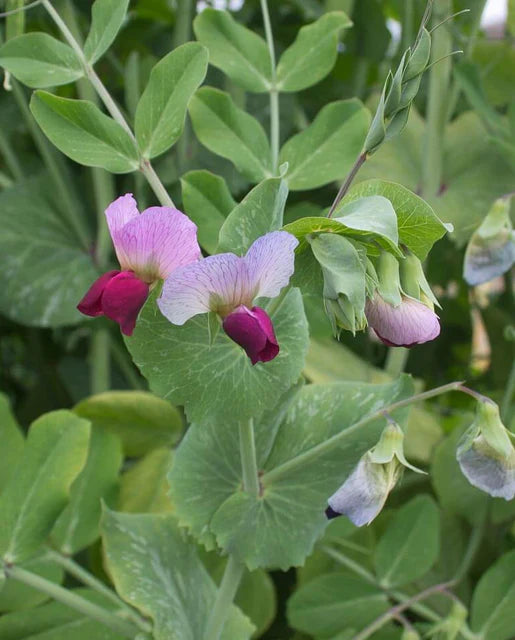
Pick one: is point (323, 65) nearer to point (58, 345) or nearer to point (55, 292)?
point (55, 292)

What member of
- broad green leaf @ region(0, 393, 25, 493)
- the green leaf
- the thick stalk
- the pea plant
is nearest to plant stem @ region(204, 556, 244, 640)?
the pea plant

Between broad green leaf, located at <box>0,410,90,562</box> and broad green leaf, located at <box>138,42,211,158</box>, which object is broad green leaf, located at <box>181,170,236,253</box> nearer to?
broad green leaf, located at <box>138,42,211,158</box>

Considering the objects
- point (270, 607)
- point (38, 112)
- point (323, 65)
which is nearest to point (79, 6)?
point (323, 65)

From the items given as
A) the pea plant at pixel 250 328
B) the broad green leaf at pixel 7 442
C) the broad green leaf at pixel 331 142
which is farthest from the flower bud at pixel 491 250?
the broad green leaf at pixel 7 442

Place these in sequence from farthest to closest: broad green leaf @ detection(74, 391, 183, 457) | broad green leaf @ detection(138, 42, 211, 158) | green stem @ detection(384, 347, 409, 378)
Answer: green stem @ detection(384, 347, 409, 378)
broad green leaf @ detection(74, 391, 183, 457)
broad green leaf @ detection(138, 42, 211, 158)

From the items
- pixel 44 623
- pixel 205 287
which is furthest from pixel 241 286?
pixel 44 623

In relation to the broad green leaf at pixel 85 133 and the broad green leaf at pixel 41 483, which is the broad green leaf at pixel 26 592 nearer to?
the broad green leaf at pixel 41 483

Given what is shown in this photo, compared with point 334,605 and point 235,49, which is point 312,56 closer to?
point 235,49
